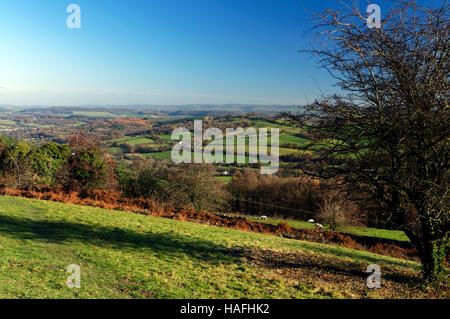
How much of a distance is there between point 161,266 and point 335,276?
5598mm

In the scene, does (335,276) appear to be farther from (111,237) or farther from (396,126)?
(111,237)

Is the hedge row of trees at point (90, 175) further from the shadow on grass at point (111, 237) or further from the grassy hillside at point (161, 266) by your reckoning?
the grassy hillside at point (161, 266)

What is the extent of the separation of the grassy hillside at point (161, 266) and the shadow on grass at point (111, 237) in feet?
0.12

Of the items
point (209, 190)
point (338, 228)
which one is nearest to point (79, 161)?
point (209, 190)

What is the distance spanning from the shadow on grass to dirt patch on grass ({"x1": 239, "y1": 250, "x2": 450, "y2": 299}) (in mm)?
1567

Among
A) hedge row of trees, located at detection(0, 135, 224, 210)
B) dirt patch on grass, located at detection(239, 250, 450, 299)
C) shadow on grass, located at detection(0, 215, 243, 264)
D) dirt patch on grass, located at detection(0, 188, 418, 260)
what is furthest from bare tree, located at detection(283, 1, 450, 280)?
hedge row of trees, located at detection(0, 135, 224, 210)

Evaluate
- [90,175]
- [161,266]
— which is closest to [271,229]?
[161,266]

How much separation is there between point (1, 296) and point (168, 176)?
30.0 meters

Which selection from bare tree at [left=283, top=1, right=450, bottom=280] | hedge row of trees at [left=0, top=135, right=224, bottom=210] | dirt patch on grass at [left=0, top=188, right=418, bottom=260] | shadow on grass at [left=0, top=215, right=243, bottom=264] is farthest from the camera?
hedge row of trees at [left=0, top=135, right=224, bottom=210]

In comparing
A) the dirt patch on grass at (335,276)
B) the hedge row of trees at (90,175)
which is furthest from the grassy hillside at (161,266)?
the hedge row of trees at (90,175)

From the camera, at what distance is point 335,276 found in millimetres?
8836

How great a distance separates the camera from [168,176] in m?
35.6

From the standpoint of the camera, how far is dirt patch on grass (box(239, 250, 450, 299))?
7406 millimetres

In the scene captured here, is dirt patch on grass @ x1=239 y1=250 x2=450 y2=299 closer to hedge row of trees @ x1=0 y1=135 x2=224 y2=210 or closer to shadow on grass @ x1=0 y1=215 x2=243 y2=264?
shadow on grass @ x1=0 y1=215 x2=243 y2=264
